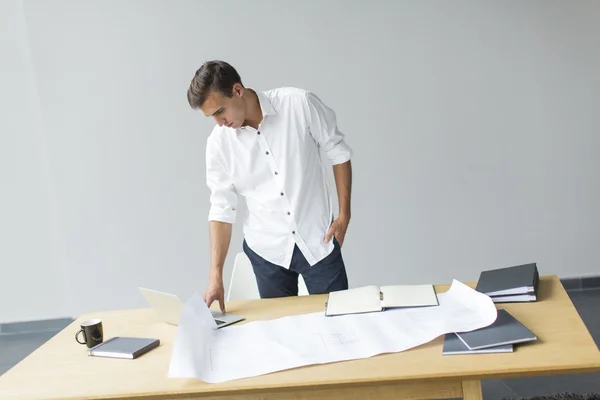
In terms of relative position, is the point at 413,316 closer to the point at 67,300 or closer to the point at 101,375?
the point at 101,375

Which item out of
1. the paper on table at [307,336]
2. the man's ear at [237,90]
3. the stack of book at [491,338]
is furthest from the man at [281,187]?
the stack of book at [491,338]

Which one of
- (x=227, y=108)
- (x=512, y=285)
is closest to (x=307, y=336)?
(x=512, y=285)

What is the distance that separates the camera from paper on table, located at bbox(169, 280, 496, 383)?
1.63 metres

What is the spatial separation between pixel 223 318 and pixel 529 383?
1.60 m

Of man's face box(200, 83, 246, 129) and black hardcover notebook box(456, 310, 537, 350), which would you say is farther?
man's face box(200, 83, 246, 129)

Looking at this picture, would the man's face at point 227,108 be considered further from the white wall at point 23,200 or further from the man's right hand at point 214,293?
the white wall at point 23,200

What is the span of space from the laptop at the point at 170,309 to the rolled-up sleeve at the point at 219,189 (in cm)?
48

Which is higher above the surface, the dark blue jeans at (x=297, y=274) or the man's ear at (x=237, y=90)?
the man's ear at (x=237, y=90)

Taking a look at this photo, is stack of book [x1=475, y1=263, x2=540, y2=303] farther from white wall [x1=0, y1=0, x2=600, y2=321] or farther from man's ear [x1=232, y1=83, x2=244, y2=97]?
white wall [x1=0, y1=0, x2=600, y2=321]

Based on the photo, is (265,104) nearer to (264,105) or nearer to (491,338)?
(264,105)

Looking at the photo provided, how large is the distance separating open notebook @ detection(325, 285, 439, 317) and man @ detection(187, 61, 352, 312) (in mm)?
415

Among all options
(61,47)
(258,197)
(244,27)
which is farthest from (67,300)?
(258,197)

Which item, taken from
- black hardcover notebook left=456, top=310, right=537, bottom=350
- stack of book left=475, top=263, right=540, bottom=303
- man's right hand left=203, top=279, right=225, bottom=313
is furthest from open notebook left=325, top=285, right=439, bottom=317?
man's right hand left=203, top=279, right=225, bottom=313

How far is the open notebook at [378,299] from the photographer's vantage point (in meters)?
1.92
